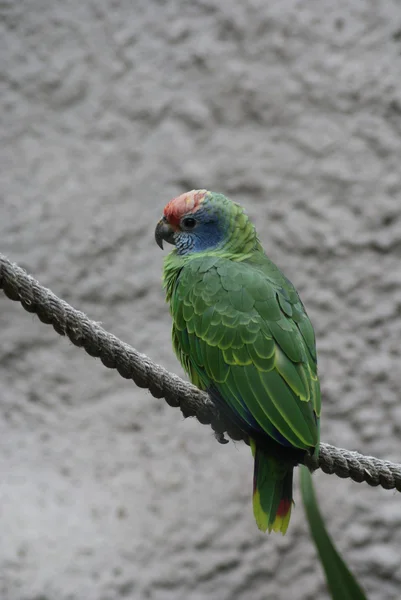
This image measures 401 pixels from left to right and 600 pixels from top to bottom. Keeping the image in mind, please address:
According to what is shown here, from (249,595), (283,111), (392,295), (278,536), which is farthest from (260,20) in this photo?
(249,595)

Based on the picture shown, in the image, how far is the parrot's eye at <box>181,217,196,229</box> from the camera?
2139 millimetres

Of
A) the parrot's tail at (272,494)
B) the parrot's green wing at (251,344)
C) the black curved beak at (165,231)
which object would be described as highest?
the black curved beak at (165,231)

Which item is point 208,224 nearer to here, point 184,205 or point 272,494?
point 184,205

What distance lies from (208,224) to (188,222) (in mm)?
70

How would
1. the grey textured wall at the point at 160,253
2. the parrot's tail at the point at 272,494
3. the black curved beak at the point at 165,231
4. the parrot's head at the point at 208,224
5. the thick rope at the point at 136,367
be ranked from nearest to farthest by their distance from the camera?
the thick rope at the point at 136,367 < the parrot's tail at the point at 272,494 < the parrot's head at the point at 208,224 < the black curved beak at the point at 165,231 < the grey textured wall at the point at 160,253

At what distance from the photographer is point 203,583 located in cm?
292

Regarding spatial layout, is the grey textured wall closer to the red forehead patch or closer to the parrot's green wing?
the red forehead patch

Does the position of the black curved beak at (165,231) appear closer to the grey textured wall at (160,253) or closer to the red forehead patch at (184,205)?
the red forehead patch at (184,205)

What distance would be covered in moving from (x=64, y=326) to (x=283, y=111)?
2334mm

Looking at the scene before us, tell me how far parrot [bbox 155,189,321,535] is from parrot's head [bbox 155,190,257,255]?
0.9 inches

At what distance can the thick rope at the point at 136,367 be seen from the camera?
1.40 meters

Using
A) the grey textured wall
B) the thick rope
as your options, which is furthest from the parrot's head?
the grey textured wall

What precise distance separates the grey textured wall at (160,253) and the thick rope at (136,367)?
1325mm

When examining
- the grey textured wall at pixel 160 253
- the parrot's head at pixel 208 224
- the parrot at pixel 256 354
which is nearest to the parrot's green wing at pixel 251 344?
the parrot at pixel 256 354
